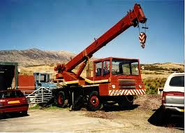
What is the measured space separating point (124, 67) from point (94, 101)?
8.19ft

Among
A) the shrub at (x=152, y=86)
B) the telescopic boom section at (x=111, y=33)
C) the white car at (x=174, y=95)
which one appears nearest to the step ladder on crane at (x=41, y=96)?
the telescopic boom section at (x=111, y=33)

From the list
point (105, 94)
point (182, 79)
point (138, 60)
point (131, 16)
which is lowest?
point (105, 94)

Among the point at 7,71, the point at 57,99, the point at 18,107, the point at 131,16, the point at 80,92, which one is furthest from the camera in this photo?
the point at 7,71

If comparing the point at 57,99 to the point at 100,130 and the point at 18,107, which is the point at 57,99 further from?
the point at 100,130

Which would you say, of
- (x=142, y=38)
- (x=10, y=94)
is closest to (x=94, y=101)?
(x=142, y=38)

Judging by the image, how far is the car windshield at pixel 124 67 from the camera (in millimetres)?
12295

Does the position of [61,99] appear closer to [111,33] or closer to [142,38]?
[111,33]

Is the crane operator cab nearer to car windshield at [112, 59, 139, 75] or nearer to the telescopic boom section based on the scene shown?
car windshield at [112, 59, 139, 75]

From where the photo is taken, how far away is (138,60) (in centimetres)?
1327

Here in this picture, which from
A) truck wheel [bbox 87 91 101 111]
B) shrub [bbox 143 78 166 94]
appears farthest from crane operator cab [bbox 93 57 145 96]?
shrub [bbox 143 78 166 94]

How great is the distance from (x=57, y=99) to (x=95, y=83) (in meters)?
3.97

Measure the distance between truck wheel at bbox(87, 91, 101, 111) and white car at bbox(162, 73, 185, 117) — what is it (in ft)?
17.4

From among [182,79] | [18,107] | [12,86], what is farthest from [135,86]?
[12,86]

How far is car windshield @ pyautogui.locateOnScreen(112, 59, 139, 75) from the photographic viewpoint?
12295mm
